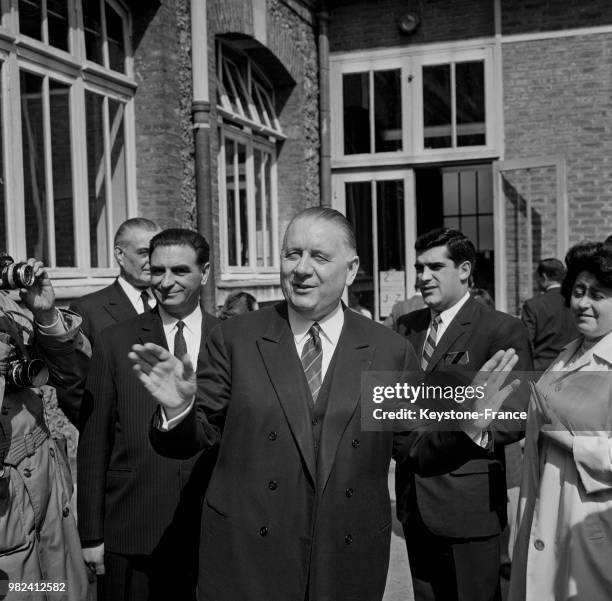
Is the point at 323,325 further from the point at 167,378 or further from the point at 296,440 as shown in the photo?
the point at 167,378

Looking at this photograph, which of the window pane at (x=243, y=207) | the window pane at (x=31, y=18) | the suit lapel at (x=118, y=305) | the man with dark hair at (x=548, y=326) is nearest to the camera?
the suit lapel at (x=118, y=305)

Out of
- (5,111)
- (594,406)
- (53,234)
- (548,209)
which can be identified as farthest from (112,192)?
(548,209)

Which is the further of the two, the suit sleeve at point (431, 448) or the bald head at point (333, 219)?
the bald head at point (333, 219)

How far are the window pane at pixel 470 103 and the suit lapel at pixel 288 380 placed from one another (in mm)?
8844

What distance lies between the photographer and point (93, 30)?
6.81 meters

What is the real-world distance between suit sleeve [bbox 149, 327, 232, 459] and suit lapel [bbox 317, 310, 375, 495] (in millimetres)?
341

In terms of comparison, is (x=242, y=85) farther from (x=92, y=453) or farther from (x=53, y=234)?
(x=92, y=453)

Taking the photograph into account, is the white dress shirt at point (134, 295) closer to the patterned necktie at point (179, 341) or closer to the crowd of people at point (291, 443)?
the crowd of people at point (291, 443)

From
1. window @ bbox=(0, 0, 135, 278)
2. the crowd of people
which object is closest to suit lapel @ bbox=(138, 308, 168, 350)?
the crowd of people

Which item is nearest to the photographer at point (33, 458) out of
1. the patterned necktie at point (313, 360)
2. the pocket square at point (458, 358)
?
the patterned necktie at point (313, 360)

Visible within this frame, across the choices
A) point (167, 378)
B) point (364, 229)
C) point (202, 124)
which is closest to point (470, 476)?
point (167, 378)

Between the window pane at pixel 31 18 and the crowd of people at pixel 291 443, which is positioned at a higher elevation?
the window pane at pixel 31 18

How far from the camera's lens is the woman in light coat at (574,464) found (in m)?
2.89

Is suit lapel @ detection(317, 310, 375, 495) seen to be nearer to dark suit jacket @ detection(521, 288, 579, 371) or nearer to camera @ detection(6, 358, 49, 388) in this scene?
camera @ detection(6, 358, 49, 388)
